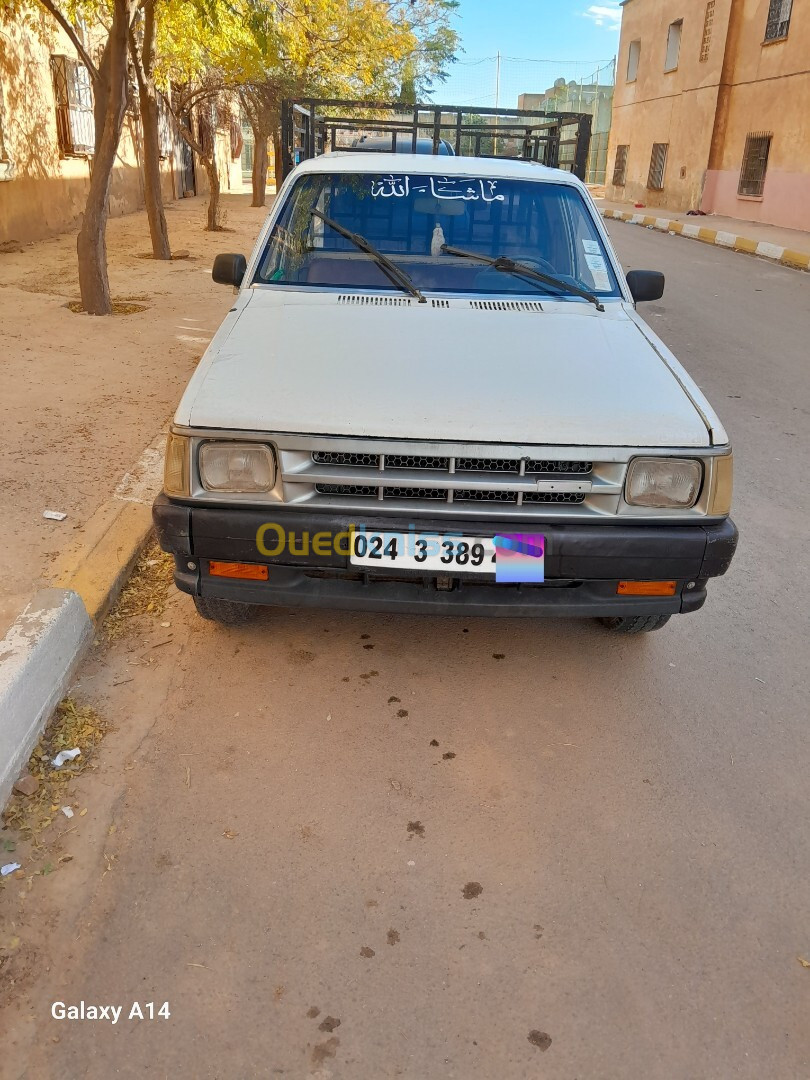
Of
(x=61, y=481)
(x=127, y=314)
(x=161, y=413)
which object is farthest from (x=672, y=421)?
(x=127, y=314)

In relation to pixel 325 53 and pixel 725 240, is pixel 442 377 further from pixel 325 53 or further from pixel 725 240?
pixel 725 240

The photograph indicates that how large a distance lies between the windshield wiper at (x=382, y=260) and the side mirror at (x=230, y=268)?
44 centimetres

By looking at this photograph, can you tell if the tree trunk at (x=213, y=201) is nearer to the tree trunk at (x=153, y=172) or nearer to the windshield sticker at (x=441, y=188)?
the tree trunk at (x=153, y=172)

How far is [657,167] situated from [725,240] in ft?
38.2

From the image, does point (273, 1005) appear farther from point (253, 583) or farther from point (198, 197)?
point (198, 197)

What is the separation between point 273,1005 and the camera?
74.7 inches

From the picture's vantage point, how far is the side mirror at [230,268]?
152 inches

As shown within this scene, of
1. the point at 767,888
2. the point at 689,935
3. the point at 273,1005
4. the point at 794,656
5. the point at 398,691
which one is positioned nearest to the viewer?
the point at 273,1005

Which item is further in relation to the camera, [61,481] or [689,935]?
[61,481]

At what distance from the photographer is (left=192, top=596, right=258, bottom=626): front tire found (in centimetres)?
316

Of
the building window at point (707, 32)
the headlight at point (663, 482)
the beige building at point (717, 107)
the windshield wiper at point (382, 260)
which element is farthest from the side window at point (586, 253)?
the building window at point (707, 32)

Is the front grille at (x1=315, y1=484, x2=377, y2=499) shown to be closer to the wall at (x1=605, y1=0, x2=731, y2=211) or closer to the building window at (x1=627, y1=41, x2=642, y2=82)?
the wall at (x1=605, y1=0, x2=731, y2=211)

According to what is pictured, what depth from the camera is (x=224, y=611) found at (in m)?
3.22

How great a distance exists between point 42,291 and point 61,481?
6.33 metres
